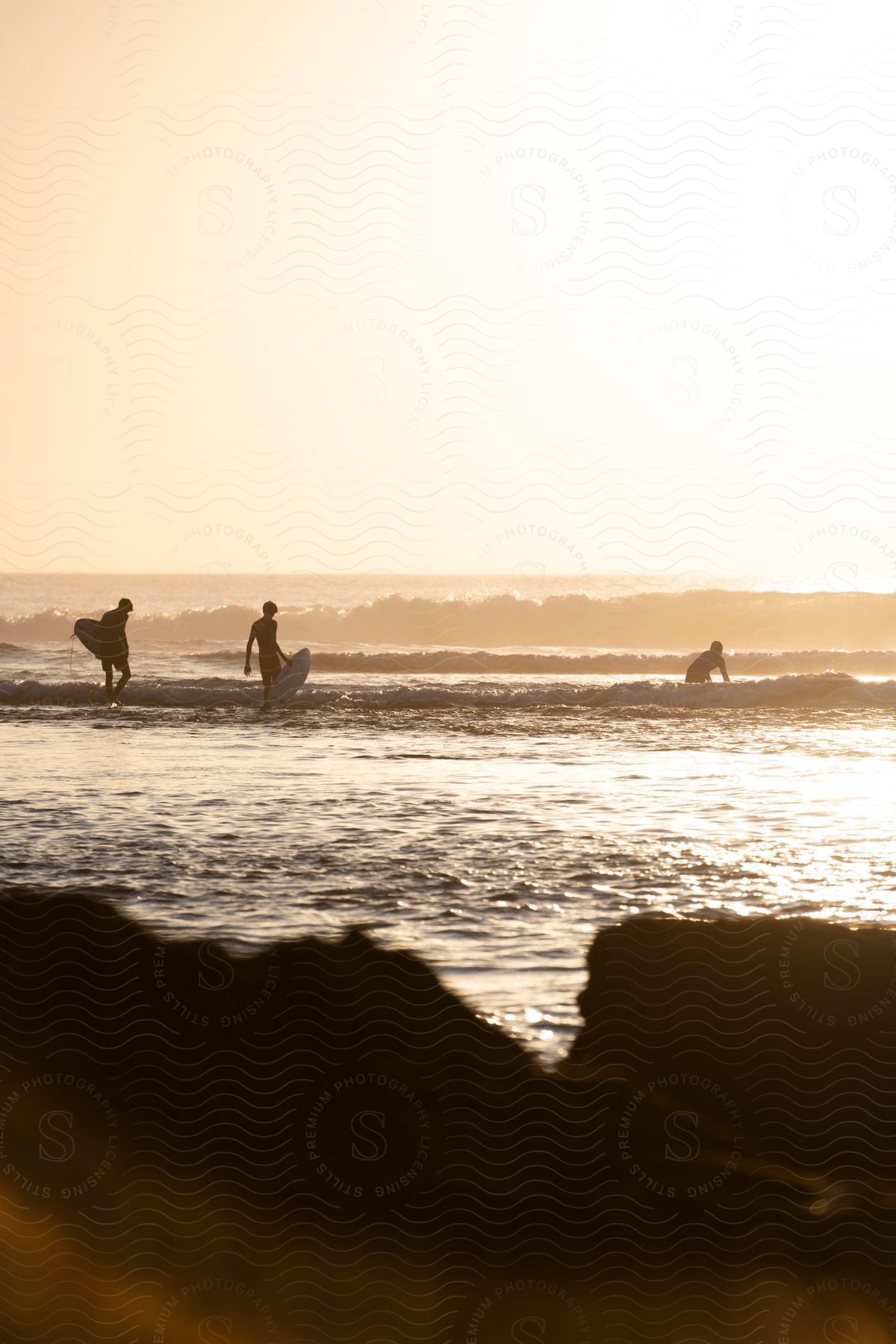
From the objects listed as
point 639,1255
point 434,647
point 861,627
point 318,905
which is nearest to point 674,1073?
point 639,1255

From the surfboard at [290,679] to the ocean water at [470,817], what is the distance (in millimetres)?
481

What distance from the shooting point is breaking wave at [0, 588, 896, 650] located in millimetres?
47906

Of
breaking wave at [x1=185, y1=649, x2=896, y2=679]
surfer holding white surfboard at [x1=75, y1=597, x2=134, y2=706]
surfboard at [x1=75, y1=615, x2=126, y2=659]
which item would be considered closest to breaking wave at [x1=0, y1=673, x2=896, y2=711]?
surfer holding white surfboard at [x1=75, y1=597, x2=134, y2=706]

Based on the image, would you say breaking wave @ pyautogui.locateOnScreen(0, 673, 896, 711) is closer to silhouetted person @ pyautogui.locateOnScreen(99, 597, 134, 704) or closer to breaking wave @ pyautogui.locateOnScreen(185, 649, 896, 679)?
silhouetted person @ pyautogui.locateOnScreen(99, 597, 134, 704)

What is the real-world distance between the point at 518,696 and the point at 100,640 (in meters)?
8.02

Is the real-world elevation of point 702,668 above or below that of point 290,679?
above

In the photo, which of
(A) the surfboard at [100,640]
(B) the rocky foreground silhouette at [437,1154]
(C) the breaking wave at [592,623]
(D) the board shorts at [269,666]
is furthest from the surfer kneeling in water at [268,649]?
(C) the breaking wave at [592,623]

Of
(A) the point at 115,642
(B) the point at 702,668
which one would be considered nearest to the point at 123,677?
(A) the point at 115,642

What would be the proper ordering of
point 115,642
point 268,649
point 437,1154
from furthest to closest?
point 115,642 → point 268,649 → point 437,1154

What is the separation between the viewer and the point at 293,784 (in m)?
12.4

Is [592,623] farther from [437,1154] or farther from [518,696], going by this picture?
[437,1154]

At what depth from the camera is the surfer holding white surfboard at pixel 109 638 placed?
69.7ft

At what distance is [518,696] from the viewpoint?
928 inches

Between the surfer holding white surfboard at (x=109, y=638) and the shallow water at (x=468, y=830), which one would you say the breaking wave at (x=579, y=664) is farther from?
the shallow water at (x=468, y=830)
